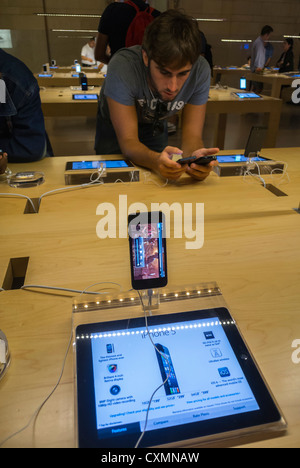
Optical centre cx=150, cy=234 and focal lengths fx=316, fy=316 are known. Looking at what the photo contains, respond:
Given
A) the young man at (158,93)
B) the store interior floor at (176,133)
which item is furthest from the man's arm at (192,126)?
the store interior floor at (176,133)

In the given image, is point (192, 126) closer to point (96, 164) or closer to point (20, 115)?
point (96, 164)

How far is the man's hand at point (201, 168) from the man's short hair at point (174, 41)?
1.01ft

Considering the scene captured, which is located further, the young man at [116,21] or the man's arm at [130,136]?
the young man at [116,21]

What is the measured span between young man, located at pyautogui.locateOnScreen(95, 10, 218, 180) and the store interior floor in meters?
2.13

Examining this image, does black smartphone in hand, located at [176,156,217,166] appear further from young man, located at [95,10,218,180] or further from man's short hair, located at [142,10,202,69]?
man's short hair, located at [142,10,202,69]

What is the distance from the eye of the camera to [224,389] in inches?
17.7

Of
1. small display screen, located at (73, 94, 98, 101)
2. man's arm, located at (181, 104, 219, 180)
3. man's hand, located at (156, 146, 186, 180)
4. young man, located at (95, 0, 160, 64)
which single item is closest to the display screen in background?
man's hand, located at (156, 146, 186, 180)

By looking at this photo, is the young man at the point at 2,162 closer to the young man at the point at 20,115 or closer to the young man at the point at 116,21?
the young man at the point at 20,115

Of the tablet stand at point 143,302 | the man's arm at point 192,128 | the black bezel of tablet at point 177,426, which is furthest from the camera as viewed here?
the man's arm at point 192,128

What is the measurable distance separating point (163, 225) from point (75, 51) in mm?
8162

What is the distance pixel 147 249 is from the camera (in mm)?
577

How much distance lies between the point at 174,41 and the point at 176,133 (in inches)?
136

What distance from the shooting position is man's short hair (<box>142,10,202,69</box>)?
1064mm

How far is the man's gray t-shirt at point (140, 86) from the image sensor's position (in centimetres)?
129
